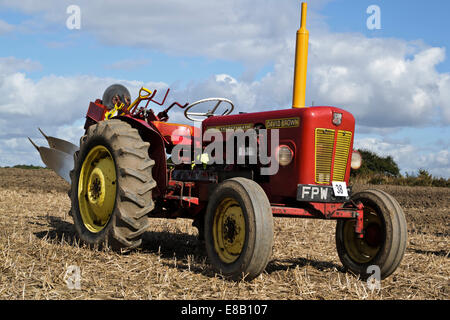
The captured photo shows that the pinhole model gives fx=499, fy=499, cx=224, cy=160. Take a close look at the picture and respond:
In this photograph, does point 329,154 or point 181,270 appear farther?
point 329,154

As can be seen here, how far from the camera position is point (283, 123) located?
5.11 metres

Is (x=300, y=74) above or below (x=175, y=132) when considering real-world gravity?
above

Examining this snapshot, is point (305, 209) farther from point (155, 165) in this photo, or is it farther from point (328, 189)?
point (155, 165)

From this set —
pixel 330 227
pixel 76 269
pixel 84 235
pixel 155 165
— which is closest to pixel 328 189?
pixel 155 165

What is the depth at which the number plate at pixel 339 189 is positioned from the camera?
504 centimetres

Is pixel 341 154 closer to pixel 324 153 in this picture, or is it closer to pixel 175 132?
pixel 324 153

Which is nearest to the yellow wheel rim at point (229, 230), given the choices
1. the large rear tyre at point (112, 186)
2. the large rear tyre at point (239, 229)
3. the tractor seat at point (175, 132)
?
the large rear tyre at point (239, 229)

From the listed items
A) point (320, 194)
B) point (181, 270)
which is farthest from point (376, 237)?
point (181, 270)

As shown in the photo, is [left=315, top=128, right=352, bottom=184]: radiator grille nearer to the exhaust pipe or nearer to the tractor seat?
the tractor seat

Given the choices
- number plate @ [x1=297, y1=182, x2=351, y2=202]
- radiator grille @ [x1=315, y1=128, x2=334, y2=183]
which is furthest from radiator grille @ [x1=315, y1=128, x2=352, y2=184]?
number plate @ [x1=297, y1=182, x2=351, y2=202]

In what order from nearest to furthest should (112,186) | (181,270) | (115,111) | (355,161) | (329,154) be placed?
(181,270) → (329,154) → (355,161) → (112,186) → (115,111)

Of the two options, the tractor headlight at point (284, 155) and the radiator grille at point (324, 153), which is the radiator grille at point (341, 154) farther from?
the tractor headlight at point (284, 155)

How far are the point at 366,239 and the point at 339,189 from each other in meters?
0.80

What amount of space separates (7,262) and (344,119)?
365 centimetres
